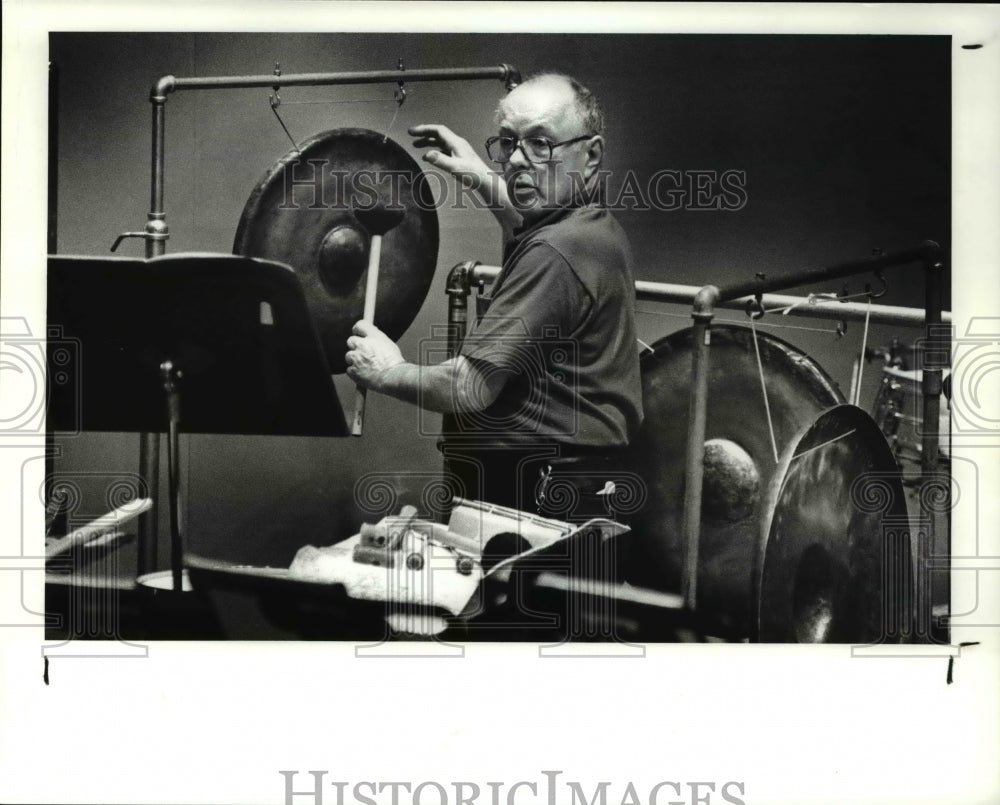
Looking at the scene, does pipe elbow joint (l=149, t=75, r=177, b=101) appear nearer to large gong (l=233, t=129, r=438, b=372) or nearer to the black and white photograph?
the black and white photograph

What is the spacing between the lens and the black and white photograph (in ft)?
8.80

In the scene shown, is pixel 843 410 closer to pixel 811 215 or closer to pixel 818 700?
pixel 811 215

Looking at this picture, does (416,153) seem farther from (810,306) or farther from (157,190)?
(810,306)

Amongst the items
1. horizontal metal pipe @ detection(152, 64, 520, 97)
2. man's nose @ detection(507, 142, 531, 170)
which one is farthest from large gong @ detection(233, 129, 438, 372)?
man's nose @ detection(507, 142, 531, 170)

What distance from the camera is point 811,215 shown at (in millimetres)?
2732

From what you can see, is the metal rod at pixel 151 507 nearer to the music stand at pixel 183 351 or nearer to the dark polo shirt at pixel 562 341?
the music stand at pixel 183 351

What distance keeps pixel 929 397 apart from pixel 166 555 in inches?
82.4

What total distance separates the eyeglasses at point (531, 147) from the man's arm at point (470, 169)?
6 cm

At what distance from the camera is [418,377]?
8.84ft

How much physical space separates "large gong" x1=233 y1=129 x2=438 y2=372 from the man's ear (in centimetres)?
42

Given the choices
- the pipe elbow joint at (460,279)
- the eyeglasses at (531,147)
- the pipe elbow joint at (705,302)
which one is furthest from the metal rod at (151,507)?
the pipe elbow joint at (705,302)

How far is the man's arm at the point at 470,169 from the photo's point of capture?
8.86ft

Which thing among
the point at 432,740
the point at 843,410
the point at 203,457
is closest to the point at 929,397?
the point at 843,410

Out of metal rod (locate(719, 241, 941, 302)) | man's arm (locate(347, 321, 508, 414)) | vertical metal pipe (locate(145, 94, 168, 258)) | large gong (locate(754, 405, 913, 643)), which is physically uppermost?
vertical metal pipe (locate(145, 94, 168, 258))
